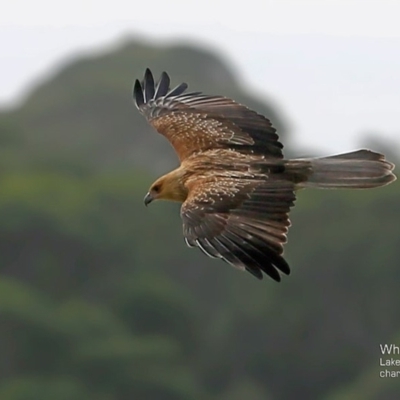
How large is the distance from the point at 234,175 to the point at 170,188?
0.77 m

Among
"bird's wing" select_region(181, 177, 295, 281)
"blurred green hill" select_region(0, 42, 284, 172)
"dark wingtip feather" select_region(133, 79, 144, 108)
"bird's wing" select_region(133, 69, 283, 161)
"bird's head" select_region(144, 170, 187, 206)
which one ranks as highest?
"blurred green hill" select_region(0, 42, 284, 172)

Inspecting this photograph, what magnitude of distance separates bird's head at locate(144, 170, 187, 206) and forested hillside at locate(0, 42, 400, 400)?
23.5m

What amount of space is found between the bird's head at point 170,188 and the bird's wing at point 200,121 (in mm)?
349

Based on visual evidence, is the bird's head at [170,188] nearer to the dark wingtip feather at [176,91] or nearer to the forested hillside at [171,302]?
the dark wingtip feather at [176,91]

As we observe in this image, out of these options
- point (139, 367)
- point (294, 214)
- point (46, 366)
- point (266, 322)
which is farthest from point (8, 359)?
point (294, 214)

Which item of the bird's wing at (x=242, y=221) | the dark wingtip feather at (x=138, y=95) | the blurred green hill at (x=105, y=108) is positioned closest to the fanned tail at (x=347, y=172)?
the bird's wing at (x=242, y=221)

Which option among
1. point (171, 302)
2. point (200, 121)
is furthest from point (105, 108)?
point (200, 121)

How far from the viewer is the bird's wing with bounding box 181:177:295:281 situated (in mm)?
11039

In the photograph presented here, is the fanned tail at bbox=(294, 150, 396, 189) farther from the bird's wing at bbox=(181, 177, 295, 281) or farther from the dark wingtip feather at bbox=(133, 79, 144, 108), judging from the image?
the dark wingtip feather at bbox=(133, 79, 144, 108)

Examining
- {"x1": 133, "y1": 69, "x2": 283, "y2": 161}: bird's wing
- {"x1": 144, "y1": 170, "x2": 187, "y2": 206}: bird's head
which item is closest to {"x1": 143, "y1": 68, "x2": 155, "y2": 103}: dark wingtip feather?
{"x1": 133, "y1": 69, "x2": 283, "y2": 161}: bird's wing

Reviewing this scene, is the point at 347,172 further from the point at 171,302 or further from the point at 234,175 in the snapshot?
the point at 171,302

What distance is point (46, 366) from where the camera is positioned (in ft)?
133

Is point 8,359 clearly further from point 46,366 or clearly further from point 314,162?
point 314,162

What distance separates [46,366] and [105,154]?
26.3 m
